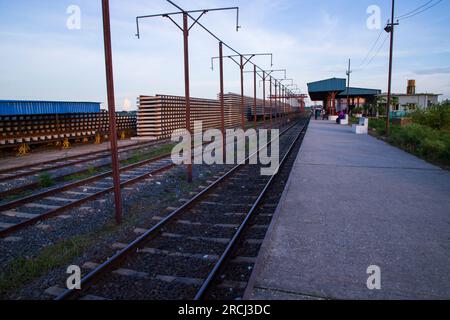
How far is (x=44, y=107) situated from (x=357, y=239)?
1943 centimetres

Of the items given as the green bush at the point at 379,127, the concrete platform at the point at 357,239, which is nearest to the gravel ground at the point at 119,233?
the concrete platform at the point at 357,239

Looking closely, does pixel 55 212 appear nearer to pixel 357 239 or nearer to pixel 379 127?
pixel 357 239

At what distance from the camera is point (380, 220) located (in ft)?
21.2

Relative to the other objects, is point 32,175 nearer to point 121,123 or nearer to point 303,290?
point 303,290

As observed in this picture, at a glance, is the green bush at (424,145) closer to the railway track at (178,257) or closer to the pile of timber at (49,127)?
the railway track at (178,257)

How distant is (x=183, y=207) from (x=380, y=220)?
4.06 metres

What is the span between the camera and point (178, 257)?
5.21 metres

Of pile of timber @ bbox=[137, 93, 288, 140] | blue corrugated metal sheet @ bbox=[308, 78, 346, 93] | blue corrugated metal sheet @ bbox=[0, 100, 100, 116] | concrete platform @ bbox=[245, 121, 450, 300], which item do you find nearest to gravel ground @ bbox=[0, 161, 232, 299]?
concrete platform @ bbox=[245, 121, 450, 300]

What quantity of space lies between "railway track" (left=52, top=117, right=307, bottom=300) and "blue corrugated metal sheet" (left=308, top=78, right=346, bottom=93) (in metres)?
55.7

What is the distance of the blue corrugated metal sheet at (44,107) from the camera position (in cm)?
1726

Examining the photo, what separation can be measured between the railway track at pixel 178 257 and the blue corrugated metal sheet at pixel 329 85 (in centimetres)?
5572

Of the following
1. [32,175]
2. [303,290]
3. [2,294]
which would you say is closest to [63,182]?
[32,175]

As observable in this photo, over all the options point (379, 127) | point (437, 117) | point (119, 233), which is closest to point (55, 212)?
point (119, 233)

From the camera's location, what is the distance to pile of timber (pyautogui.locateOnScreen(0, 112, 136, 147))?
17047mm
